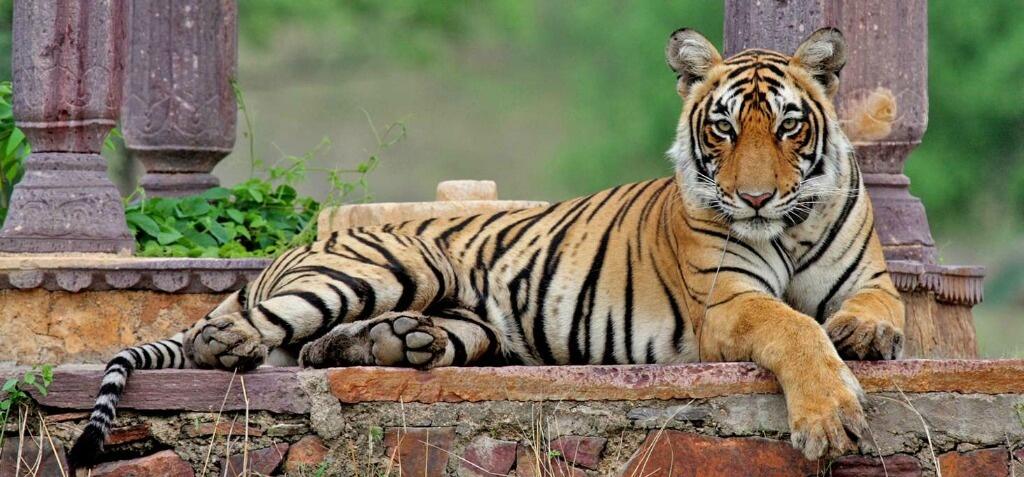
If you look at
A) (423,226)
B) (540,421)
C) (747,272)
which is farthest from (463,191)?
(540,421)

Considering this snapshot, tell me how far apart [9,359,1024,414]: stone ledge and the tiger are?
0.24 ft

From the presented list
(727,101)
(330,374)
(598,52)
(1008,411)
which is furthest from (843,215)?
(598,52)

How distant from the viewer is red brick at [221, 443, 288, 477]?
4129mm

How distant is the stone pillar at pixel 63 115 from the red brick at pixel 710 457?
331 centimetres

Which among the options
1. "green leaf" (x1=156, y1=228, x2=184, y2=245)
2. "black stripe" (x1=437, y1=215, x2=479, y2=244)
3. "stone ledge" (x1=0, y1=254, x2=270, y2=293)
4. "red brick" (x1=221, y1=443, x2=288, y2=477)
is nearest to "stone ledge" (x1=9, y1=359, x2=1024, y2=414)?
"red brick" (x1=221, y1=443, x2=288, y2=477)

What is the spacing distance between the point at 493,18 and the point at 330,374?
63.6 feet

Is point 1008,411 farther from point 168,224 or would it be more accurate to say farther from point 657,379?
point 168,224

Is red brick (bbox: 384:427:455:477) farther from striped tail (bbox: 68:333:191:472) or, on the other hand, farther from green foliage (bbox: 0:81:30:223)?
green foliage (bbox: 0:81:30:223)

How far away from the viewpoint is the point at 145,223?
7.39m

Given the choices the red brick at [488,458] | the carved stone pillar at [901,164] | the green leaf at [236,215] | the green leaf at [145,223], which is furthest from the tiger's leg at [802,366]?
the green leaf at [236,215]

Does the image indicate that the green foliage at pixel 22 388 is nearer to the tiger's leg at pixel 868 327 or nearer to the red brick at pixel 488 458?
the red brick at pixel 488 458

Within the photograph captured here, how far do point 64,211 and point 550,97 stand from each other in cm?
2470

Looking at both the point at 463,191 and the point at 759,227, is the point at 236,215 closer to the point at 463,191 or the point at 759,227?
the point at 463,191

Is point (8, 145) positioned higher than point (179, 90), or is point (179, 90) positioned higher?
point (179, 90)
